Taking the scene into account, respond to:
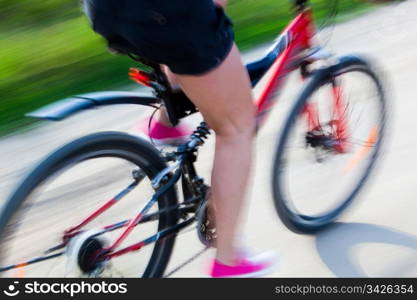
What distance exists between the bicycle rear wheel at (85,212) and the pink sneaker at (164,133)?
14cm

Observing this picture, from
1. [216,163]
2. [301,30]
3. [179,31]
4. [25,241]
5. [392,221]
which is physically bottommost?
[392,221]

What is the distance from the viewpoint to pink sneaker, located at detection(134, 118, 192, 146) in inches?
111

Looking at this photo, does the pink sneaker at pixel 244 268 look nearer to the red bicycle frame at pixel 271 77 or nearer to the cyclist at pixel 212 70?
the cyclist at pixel 212 70

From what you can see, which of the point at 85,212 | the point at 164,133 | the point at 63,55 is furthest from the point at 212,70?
the point at 63,55

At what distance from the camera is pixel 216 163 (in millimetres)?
2590

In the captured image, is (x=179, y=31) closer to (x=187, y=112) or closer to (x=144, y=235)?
(x=187, y=112)

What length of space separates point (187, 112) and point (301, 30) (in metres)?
0.67

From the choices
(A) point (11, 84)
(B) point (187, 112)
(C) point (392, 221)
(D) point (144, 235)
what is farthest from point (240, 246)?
(A) point (11, 84)

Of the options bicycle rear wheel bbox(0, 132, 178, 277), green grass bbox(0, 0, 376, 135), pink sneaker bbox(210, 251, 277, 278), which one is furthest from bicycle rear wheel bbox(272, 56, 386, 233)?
green grass bbox(0, 0, 376, 135)

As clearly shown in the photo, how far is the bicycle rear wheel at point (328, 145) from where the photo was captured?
316 centimetres

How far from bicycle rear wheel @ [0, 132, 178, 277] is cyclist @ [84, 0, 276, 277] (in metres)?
0.25

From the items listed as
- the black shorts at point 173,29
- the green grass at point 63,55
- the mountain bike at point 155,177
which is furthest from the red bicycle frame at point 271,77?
the green grass at point 63,55

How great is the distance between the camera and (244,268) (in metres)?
2.74

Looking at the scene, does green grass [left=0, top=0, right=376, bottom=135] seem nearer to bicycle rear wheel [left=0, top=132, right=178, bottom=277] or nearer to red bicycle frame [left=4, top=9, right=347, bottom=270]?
bicycle rear wheel [left=0, top=132, right=178, bottom=277]
